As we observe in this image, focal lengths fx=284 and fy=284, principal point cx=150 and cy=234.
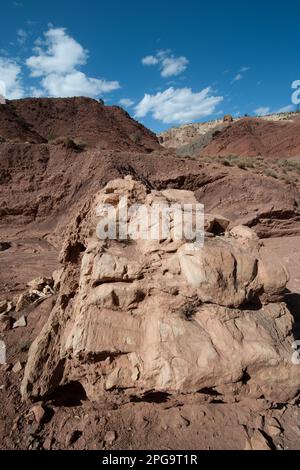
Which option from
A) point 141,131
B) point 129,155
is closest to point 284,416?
point 129,155

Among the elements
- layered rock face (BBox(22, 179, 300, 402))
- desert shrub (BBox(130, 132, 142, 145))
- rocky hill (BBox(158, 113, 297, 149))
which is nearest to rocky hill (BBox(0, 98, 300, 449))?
layered rock face (BBox(22, 179, 300, 402))

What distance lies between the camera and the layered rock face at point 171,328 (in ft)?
8.04

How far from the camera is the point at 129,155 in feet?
43.6

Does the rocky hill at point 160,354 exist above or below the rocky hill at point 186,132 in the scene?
below

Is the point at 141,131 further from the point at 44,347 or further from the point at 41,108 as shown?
the point at 44,347
